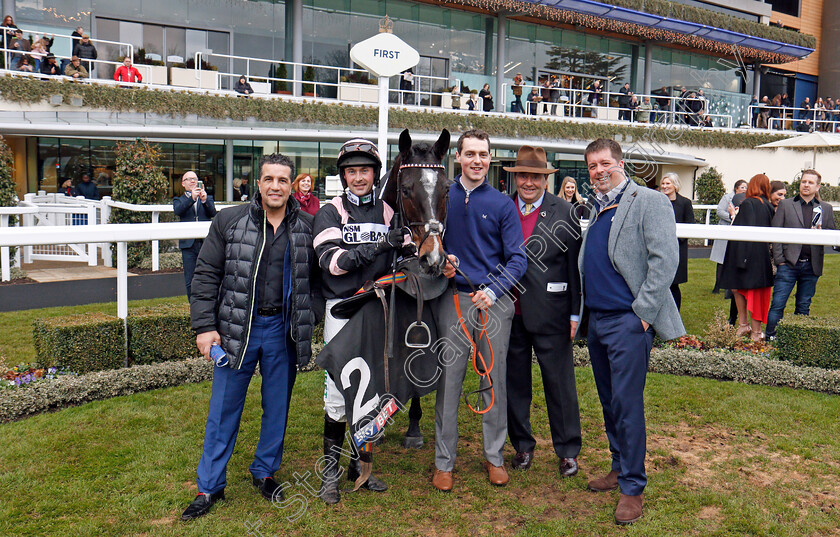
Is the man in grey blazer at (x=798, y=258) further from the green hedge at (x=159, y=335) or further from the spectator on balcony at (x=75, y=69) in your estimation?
the spectator on balcony at (x=75, y=69)

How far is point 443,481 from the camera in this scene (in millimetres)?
3752

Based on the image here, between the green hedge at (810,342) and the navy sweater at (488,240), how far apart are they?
11.1 ft

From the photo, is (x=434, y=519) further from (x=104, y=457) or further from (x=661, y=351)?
(x=661, y=351)

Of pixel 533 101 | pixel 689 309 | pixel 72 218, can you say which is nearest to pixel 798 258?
pixel 689 309

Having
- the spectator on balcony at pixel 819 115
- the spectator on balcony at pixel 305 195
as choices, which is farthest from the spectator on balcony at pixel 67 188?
the spectator on balcony at pixel 819 115

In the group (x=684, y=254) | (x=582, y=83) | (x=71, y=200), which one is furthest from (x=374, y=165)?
(x=582, y=83)

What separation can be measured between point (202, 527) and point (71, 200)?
12.7 meters

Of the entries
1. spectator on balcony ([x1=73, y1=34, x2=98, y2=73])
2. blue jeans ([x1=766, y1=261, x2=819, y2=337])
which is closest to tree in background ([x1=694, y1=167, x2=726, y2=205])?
blue jeans ([x1=766, y1=261, x2=819, y2=337])

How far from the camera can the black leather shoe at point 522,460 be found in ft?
13.3

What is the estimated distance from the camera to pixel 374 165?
3605 millimetres

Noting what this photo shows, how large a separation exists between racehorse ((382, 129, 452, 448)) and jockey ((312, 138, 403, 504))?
0.15 m

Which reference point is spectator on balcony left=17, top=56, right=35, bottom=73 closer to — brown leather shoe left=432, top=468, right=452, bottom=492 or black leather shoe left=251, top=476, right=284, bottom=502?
black leather shoe left=251, top=476, right=284, bottom=502

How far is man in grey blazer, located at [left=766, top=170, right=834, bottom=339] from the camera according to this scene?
6.77m

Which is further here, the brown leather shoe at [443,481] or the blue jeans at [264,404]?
the brown leather shoe at [443,481]
